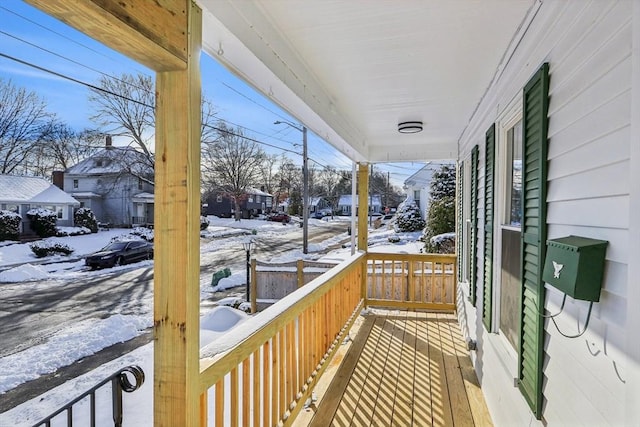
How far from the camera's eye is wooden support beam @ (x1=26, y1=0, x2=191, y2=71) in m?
0.92

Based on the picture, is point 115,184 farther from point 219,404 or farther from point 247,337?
point 219,404

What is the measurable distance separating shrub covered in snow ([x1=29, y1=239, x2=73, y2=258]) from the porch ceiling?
0.98 meters

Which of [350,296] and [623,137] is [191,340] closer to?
[623,137]

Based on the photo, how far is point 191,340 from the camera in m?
1.35

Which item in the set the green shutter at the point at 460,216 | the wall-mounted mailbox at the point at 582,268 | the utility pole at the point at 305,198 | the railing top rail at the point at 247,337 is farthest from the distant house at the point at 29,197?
the green shutter at the point at 460,216

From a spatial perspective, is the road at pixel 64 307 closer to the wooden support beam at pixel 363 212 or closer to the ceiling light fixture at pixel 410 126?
the ceiling light fixture at pixel 410 126

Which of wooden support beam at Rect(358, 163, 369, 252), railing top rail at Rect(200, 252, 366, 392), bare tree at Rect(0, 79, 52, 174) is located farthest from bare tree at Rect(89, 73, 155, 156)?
wooden support beam at Rect(358, 163, 369, 252)

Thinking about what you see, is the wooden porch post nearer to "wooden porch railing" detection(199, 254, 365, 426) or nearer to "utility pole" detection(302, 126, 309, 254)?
"wooden porch railing" detection(199, 254, 365, 426)

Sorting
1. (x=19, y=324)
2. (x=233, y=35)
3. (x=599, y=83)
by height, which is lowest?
(x=19, y=324)

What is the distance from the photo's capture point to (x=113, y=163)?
1392 millimetres

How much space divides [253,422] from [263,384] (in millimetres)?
203

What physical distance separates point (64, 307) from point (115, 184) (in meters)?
0.47

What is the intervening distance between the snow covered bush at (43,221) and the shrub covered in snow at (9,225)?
0.05 m

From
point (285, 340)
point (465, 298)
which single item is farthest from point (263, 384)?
point (465, 298)
